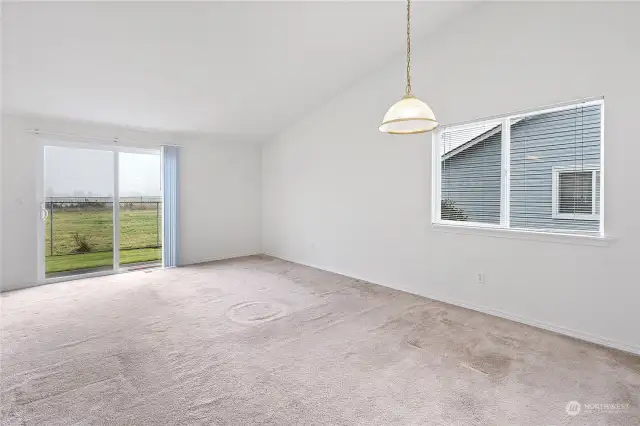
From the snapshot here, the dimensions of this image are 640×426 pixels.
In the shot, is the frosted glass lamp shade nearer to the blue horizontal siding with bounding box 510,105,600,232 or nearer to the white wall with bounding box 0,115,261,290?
the blue horizontal siding with bounding box 510,105,600,232

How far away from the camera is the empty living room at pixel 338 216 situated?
2.36 m

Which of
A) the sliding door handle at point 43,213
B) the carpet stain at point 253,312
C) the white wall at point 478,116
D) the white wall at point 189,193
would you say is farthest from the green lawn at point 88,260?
the white wall at point 478,116

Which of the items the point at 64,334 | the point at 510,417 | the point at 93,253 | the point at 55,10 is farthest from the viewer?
the point at 93,253

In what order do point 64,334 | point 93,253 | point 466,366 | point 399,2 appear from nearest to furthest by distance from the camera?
point 466,366 < point 64,334 < point 399,2 < point 93,253

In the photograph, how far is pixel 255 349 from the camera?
289 cm

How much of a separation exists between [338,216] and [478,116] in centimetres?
254

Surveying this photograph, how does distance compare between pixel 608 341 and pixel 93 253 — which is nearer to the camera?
pixel 608 341

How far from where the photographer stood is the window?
10.4ft

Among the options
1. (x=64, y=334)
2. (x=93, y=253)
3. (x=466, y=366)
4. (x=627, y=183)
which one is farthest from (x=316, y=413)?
(x=93, y=253)

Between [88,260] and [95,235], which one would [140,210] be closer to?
[95,235]

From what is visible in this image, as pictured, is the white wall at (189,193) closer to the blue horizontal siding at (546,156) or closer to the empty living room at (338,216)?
the empty living room at (338,216)

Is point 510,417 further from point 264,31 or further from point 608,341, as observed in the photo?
point 264,31

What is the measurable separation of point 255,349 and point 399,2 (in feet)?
12.0

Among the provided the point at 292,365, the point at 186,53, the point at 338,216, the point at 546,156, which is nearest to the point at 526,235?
the point at 546,156
